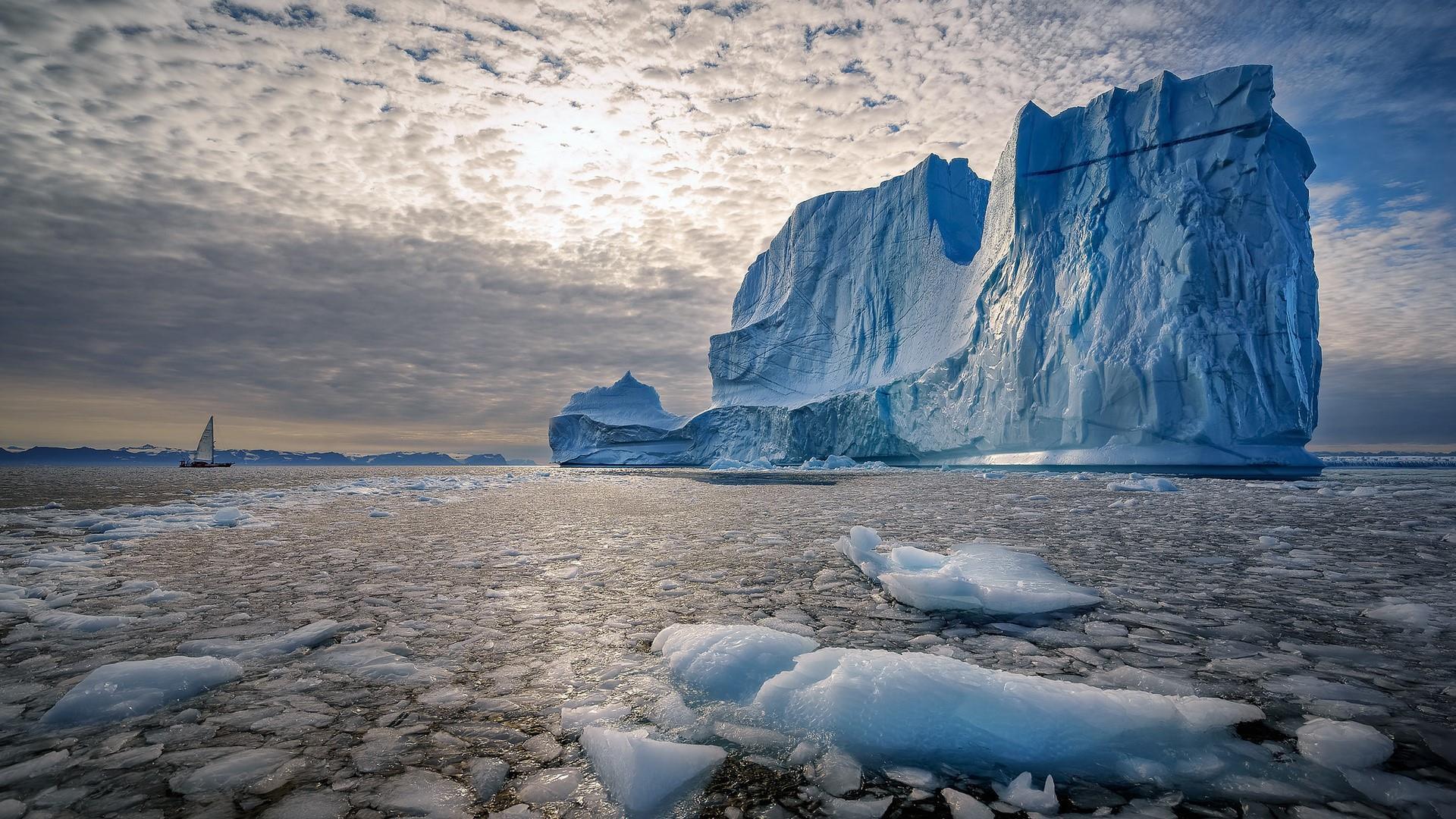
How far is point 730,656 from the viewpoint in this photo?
1.90m

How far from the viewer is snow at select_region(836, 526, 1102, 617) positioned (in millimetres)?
2730

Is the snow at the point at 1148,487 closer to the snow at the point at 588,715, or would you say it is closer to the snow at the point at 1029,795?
the snow at the point at 1029,795

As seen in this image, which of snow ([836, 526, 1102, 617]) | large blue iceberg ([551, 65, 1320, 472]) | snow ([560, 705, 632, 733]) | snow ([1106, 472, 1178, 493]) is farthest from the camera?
large blue iceberg ([551, 65, 1320, 472])

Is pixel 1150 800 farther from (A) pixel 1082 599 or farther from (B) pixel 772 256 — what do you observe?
(B) pixel 772 256

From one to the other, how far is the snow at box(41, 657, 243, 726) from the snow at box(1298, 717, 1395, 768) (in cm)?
305

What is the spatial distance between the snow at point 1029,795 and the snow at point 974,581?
1542 mm

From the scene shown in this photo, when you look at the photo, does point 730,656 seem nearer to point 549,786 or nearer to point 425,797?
point 549,786

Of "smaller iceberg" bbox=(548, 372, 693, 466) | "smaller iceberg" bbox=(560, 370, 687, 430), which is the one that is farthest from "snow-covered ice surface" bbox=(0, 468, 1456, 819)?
"smaller iceberg" bbox=(560, 370, 687, 430)

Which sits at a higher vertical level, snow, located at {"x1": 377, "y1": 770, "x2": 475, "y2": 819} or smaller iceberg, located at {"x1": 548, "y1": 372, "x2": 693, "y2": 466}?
smaller iceberg, located at {"x1": 548, "y1": 372, "x2": 693, "y2": 466}

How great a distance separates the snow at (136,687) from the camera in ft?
5.32

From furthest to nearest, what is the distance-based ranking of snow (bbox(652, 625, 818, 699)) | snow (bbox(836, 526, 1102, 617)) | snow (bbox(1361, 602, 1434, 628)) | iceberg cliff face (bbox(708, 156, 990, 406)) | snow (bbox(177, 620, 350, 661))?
iceberg cliff face (bbox(708, 156, 990, 406)), snow (bbox(836, 526, 1102, 617)), snow (bbox(1361, 602, 1434, 628)), snow (bbox(177, 620, 350, 661)), snow (bbox(652, 625, 818, 699))

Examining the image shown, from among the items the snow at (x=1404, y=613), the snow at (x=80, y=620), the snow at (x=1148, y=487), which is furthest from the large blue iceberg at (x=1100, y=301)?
the snow at (x=80, y=620)

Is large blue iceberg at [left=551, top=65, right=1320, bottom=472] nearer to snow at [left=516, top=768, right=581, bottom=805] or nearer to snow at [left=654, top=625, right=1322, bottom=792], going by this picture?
snow at [left=654, top=625, right=1322, bottom=792]

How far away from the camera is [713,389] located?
38.9m
